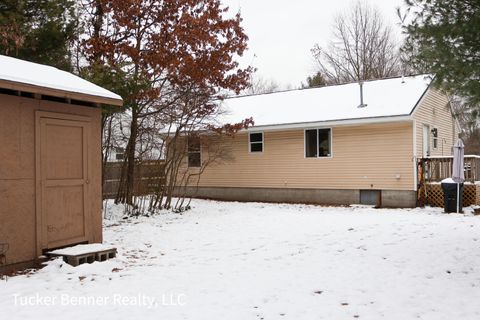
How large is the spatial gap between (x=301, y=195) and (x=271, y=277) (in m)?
10.5

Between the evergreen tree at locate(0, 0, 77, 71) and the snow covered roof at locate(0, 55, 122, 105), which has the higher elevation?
the evergreen tree at locate(0, 0, 77, 71)

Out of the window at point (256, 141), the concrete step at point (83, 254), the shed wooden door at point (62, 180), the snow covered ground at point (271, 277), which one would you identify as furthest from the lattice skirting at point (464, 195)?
the shed wooden door at point (62, 180)

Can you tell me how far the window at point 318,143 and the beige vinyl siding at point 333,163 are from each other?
6.7 inches

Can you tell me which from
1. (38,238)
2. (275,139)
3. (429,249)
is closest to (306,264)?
(429,249)

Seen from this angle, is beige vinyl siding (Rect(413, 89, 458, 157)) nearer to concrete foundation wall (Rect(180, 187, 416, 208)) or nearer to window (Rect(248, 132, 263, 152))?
concrete foundation wall (Rect(180, 187, 416, 208))

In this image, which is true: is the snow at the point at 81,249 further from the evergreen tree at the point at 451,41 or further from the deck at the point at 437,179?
the deck at the point at 437,179

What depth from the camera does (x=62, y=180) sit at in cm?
701

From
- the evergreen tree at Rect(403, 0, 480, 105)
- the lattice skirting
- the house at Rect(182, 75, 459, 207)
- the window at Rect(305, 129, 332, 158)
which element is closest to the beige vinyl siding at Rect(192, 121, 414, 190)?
the house at Rect(182, 75, 459, 207)

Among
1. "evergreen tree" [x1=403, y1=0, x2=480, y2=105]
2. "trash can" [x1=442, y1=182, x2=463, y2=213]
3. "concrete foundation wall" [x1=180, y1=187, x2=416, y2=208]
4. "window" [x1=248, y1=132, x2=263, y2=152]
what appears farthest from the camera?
"window" [x1=248, y1=132, x2=263, y2=152]

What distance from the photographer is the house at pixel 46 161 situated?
626 centimetres

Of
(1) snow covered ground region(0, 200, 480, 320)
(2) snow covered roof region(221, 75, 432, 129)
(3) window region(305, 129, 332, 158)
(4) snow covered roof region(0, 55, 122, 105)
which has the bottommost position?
(1) snow covered ground region(0, 200, 480, 320)

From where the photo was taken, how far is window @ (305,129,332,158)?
16000 millimetres

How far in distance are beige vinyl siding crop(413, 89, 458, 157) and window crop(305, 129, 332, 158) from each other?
2.93 m

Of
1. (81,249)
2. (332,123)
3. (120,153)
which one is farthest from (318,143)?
(81,249)
